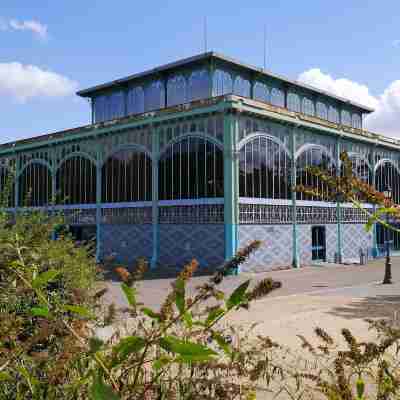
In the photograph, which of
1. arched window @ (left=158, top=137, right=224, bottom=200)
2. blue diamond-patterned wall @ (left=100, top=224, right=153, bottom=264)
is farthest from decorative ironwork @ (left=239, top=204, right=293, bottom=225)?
blue diamond-patterned wall @ (left=100, top=224, right=153, bottom=264)

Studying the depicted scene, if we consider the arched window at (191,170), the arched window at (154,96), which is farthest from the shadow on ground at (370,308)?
the arched window at (154,96)

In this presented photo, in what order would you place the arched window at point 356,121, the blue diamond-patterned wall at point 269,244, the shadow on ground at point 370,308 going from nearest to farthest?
the shadow on ground at point 370,308
the blue diamond-patterned wall at point 269,244
the arched window at point 356,121

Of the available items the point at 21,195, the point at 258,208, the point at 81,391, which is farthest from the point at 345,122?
the point at 81,391

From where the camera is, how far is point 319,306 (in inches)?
590

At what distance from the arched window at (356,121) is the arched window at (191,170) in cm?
2113

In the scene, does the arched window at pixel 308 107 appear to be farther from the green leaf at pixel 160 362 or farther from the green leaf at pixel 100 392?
the green leaf at pixel 100 392

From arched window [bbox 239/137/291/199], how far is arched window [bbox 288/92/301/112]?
319 inches

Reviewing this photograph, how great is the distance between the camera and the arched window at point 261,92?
35.2m

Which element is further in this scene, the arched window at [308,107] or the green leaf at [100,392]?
the arched window at [308,107]

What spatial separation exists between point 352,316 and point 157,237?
19401mm

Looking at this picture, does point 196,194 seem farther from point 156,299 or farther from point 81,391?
point 81,391

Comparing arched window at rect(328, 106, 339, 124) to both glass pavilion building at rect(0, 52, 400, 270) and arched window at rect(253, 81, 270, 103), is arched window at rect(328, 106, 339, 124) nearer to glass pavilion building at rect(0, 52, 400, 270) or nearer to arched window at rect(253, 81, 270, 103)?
glass pavilion building at rect(0, 52, 400, 270)

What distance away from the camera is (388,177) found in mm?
41125

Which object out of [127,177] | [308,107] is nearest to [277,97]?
[308,107]
